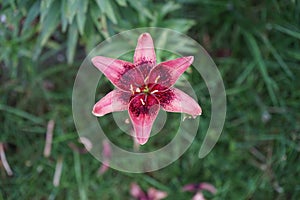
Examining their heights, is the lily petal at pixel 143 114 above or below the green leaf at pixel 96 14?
Answer: below

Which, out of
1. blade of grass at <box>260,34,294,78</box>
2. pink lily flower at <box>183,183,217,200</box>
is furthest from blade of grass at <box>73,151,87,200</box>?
blade of grass at <box>260,34,294,78</box>

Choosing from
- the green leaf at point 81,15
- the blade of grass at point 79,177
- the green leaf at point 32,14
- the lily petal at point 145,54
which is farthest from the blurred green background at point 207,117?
the lily petal at point 145,54

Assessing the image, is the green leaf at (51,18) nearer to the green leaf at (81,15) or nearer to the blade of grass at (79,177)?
the green leaf at (81,15)

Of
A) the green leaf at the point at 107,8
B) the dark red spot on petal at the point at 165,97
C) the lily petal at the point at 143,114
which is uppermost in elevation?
the green leaf at the point at 107,8

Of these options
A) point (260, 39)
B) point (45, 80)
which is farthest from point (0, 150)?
point (260, 39)

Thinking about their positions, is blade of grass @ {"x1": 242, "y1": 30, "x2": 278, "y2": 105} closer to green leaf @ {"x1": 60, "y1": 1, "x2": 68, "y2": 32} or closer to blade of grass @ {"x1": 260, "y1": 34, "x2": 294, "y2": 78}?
blade of grass @ {"x1": 260, "y1": 34, "x2": 294, "y2": 78}

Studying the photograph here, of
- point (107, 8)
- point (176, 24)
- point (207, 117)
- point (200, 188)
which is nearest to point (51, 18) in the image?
point (107, 8)
